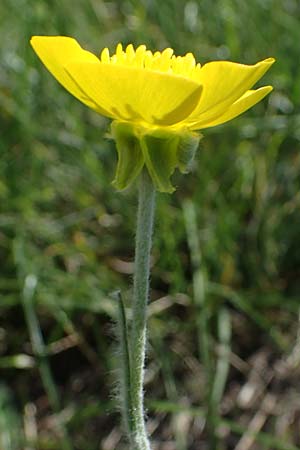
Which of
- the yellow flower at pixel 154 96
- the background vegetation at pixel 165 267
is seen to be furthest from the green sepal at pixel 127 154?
the background vegetation at pixel 165 267

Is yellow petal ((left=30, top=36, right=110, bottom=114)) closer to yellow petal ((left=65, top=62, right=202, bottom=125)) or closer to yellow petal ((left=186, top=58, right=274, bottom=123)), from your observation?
yellow petal ((left=65, top=62, right=202, bottom=125))

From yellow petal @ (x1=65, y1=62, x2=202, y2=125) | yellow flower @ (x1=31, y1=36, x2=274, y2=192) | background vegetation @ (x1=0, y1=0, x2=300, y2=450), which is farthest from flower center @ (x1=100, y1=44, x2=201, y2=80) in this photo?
background vegetation @ (x1=0, y1=0, x2=300, y2=450)

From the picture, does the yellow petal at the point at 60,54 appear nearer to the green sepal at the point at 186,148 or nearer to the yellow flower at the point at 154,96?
the yellow flower at the point at 154,96

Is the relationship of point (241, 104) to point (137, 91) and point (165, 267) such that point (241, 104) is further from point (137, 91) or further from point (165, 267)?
point (165, 267)

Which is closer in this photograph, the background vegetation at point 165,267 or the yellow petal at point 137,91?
the yellow petal at point 137,91

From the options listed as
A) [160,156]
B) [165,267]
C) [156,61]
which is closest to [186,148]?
[160,156]

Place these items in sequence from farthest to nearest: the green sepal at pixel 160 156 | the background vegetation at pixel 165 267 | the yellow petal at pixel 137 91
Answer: the background vegetation at pixel 165 267 < the green sepal at pixel 160 156 < the yellow petal at pixel 137 91
